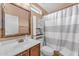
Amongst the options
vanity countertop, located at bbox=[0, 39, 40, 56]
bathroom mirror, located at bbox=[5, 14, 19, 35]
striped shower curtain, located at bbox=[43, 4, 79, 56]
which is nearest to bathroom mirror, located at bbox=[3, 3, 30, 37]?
bathroom mirror, located at bbox=[5, 14, 19, 35]

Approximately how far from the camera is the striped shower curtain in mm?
1148

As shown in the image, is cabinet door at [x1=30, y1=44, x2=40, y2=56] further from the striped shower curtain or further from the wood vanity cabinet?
the striped shower curtain

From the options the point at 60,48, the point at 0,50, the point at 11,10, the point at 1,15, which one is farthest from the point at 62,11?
the point at 0,50

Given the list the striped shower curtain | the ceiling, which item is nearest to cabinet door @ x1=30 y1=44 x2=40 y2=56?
the striped shower curtain

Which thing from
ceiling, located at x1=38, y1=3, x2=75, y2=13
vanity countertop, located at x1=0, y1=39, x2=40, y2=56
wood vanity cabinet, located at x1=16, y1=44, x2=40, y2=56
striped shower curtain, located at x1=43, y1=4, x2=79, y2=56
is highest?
ceiling, located at x1=38, y1=3, x2=75, y2=13

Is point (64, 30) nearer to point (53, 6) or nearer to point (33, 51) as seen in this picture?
point (53, 6)

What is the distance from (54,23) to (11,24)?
1.72 ft

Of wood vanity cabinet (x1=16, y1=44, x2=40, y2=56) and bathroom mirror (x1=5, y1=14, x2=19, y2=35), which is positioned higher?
bathroom mirror (x1=5, y1=14, x2=19, y2=35)

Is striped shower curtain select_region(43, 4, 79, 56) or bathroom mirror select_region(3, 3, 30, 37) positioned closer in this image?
bathroom mirror select_region(3, 3, 30, 37)

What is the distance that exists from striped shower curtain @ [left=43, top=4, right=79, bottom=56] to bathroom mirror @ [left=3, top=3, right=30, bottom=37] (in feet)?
0.79

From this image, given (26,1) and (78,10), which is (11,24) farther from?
(78,10)

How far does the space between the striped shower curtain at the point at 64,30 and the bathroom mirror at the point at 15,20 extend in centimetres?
24

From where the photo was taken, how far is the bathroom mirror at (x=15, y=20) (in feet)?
3.25

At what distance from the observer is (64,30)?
1.19m
